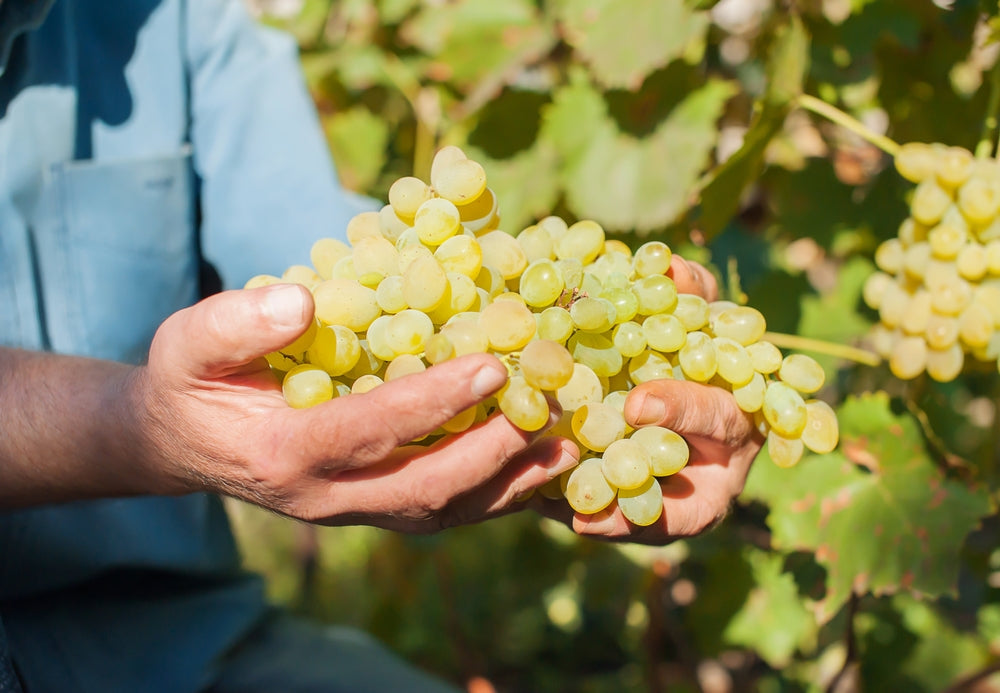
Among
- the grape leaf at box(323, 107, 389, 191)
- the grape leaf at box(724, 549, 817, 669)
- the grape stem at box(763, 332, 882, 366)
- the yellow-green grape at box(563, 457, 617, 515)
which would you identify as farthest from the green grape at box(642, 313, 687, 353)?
the grape leaf at box(323, 107, 389, 191)

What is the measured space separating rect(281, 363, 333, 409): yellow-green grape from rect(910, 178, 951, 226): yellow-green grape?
68cm

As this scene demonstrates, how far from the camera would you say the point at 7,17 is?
0.90 metres

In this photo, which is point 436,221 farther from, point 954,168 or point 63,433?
point 954,168

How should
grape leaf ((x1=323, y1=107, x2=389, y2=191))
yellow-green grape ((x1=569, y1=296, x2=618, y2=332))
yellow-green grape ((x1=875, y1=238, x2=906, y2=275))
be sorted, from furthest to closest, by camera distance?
grape leaf ((x1=323, y1=107, x2=389, y2=191)) → yellow-green grape ((x1=875, y1=238, x2=906, y2=275)) → yellow-green grape ((x1=569, y1=296, x2=618, y2=332))

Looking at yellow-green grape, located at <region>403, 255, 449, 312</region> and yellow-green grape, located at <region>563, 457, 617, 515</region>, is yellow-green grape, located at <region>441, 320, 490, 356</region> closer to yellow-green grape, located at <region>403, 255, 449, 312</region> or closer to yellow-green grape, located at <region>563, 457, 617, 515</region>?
yellow-green grape, located at <region>403, 255, 449, 312</region>

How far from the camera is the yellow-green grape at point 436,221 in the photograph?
0.62m

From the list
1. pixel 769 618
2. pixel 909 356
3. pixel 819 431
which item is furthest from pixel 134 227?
pixel 769 618

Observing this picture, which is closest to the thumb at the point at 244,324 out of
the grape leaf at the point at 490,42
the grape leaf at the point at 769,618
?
the grape leaf at the point at 490,42

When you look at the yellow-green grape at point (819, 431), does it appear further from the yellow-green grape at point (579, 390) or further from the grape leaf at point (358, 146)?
the grape leaf at point (358, 146)

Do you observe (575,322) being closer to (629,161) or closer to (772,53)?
(772,53)

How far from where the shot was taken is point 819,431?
2.27 feet

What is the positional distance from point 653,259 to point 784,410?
0.57ft

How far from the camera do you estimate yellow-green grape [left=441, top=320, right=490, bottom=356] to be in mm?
561

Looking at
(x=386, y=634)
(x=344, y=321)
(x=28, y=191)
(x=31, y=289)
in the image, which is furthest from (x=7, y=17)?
(x=386, y=634)
